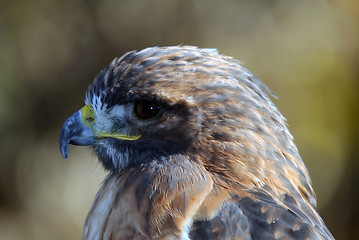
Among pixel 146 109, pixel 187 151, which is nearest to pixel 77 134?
pixel 146 109

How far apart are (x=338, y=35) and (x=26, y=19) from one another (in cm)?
435

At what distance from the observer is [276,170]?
8.48ft

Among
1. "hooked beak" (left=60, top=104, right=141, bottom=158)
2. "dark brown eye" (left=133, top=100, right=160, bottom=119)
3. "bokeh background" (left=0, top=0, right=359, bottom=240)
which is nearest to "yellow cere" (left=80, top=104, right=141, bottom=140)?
"hooked beak" (left=60, top=104, right=141, bottom=158)

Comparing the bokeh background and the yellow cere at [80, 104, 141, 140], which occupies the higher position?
the yellow cere at [80, 104, 141, 140]

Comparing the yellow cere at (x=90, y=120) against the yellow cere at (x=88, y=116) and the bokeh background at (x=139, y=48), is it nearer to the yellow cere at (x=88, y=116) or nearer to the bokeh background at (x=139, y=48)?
the yellow cere at (x=88, y=116)

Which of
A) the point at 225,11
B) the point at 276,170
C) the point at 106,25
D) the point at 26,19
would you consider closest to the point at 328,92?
the point at 225,11

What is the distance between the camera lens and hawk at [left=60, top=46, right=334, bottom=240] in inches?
94.0

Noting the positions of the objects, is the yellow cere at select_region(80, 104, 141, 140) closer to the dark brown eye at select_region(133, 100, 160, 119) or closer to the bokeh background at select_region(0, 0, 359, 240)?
the dark brown eye at select_region(133, 100, 160, 119)

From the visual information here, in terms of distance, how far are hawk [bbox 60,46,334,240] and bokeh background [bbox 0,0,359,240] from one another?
13.8ft

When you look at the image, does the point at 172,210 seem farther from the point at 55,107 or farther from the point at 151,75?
the point at 55,107

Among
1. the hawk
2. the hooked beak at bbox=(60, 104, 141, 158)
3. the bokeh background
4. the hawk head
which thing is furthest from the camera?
the bokeh background

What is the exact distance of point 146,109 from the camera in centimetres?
272

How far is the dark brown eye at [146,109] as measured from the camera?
272cm

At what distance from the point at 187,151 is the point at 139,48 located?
483cm
